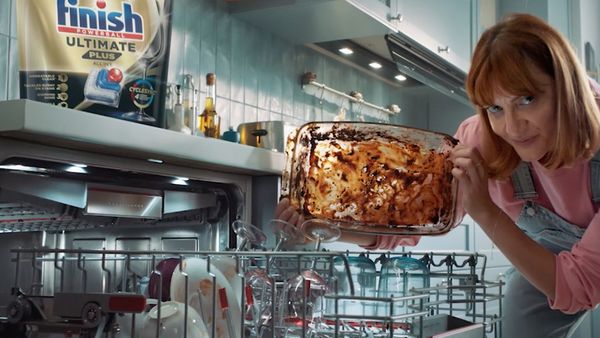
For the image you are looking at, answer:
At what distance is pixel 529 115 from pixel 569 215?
295 millimetres

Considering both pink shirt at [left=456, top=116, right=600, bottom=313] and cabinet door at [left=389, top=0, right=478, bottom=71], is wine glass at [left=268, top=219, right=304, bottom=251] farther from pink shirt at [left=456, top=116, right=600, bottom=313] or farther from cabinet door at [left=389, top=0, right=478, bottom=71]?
cabinet door at [left=389, top=0, right=478, bottom=71]

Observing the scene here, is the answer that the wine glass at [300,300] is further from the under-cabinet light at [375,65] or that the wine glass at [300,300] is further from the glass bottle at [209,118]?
the under-cabinet light at [375,65]

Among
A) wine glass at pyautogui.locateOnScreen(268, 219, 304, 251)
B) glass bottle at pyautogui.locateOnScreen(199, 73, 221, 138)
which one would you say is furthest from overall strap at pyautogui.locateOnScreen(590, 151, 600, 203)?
glass bottle at pyautogui.locateOnScreen(199, 73, 221, 138)

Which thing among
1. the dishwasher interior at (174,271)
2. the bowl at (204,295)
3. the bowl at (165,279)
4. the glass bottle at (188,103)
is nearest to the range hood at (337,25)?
the glass bottle at (188,103)

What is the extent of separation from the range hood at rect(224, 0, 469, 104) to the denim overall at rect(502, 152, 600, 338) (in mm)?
845

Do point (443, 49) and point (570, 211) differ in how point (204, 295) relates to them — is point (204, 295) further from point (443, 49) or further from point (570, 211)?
point (443, 49)

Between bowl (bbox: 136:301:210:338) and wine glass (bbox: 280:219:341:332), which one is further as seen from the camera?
wine glass (bbox: 280:219:341:332)

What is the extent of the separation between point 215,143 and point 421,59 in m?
1.36

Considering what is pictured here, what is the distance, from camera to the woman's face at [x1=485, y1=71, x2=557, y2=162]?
96cm

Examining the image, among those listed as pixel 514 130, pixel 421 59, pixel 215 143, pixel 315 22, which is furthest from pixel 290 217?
pixel 421 59

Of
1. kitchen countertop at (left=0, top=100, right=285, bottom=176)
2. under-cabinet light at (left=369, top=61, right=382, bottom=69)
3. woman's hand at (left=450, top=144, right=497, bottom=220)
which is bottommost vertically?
woman's hand at (left=450, top=144, right=497, bottom=220)

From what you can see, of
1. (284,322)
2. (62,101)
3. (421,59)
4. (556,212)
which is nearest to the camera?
(284,322)

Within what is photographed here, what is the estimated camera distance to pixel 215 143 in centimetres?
131

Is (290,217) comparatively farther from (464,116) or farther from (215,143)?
(464,116)
